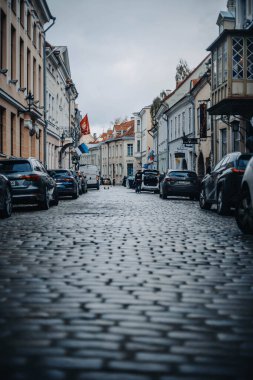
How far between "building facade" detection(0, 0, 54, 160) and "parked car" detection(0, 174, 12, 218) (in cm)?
1206

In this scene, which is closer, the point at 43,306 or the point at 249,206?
the point at 43,306

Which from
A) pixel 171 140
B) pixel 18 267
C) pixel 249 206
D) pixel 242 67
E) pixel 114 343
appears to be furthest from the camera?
pixel 171 140

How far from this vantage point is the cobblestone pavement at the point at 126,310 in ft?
9.45

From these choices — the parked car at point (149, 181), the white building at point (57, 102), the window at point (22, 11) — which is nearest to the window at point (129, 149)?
the white building at point (57, 102)

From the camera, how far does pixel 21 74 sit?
31.3m

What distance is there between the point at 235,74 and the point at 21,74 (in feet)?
42.6

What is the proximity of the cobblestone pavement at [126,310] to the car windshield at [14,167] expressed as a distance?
26.5 feet

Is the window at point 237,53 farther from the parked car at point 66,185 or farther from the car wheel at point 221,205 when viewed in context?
the car wheel at point 221,205

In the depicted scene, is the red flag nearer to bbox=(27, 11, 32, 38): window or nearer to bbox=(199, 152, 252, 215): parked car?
bbox=(27, 11, 32, 38): window

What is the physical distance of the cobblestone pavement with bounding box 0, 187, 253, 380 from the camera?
2.88 meters

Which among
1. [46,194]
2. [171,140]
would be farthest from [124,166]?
[46,194]

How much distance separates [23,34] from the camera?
31.4 meters

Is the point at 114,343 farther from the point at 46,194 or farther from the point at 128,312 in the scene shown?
the point at 46,194

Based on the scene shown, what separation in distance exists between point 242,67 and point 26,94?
13605 millimetres
